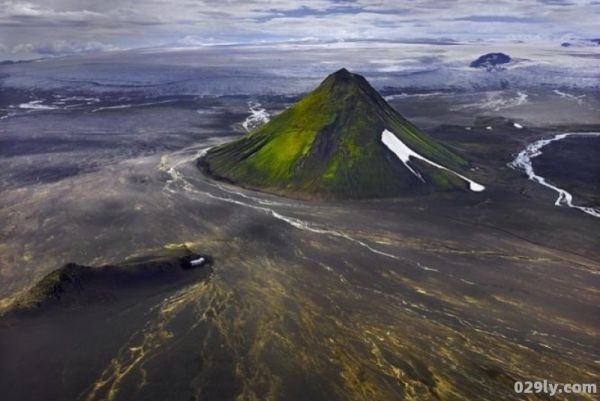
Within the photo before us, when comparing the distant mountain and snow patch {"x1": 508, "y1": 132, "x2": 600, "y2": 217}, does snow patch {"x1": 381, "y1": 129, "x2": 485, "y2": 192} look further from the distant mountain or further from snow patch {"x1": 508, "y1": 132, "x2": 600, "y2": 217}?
snow patch {"x1": 508, "y1": 132, "x2": 600, "y2": 217}

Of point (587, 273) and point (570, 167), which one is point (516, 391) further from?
point (570, 167)

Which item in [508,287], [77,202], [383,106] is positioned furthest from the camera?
[383,106]

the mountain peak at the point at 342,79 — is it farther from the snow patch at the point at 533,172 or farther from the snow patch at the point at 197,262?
the snow patch at the point at 197,262

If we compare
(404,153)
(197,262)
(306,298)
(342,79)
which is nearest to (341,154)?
(404,153)

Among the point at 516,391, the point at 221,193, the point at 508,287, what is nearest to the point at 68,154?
the point at 221,193

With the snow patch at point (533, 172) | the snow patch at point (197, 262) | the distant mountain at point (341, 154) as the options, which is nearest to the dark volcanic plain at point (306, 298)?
the snow patch at point (197, 262)

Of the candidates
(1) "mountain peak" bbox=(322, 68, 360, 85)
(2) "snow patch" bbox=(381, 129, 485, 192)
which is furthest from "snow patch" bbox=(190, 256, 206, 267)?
(1) "mountain peak" bbox=(322, 68, 360, 85)
